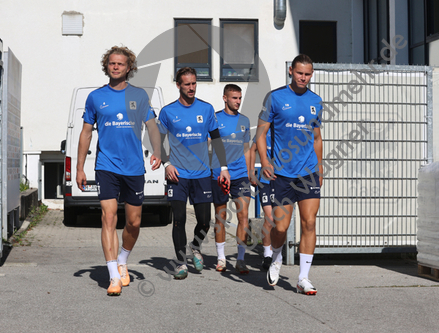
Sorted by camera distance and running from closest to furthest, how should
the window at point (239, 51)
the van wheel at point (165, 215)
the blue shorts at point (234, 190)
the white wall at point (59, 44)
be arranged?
the blue shorts at point (234, 190), the van wheel at point (165, 215), the white wall at point (59, 44), the window at point (239, 51)

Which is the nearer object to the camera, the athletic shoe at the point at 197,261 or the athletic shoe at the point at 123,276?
the athletic shoe at the point at 123,276

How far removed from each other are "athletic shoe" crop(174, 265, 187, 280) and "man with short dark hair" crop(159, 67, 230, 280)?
0.01m

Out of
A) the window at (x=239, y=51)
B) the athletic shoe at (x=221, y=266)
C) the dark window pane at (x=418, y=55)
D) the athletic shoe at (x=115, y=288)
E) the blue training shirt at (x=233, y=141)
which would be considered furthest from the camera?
the window at (x=239, y=51)

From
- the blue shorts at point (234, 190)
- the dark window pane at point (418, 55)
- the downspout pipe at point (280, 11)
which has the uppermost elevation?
the downspout pipe at point (280, 11)

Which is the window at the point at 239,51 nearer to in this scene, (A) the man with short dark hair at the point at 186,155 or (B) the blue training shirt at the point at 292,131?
(A) the man with short dark hair at the point at 186,155

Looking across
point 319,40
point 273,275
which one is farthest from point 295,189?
point 319,40

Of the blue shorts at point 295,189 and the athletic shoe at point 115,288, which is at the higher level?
the blue shorts at point 295,189

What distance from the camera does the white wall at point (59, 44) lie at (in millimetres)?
15484

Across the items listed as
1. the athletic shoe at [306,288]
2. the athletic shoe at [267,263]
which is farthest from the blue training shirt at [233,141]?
the athletic shoe at [306,288]

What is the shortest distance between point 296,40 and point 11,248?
35.4 ft

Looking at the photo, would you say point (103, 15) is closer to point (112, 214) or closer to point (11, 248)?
point (11, 248)

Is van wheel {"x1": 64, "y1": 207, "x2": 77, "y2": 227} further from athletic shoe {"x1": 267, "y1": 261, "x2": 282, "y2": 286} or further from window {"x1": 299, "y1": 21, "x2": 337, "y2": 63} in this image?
window {"x1": 299, "y1": 21, "x2": 337, "y2": 63}

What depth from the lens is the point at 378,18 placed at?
1606 cm

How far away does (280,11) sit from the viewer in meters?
16.0
